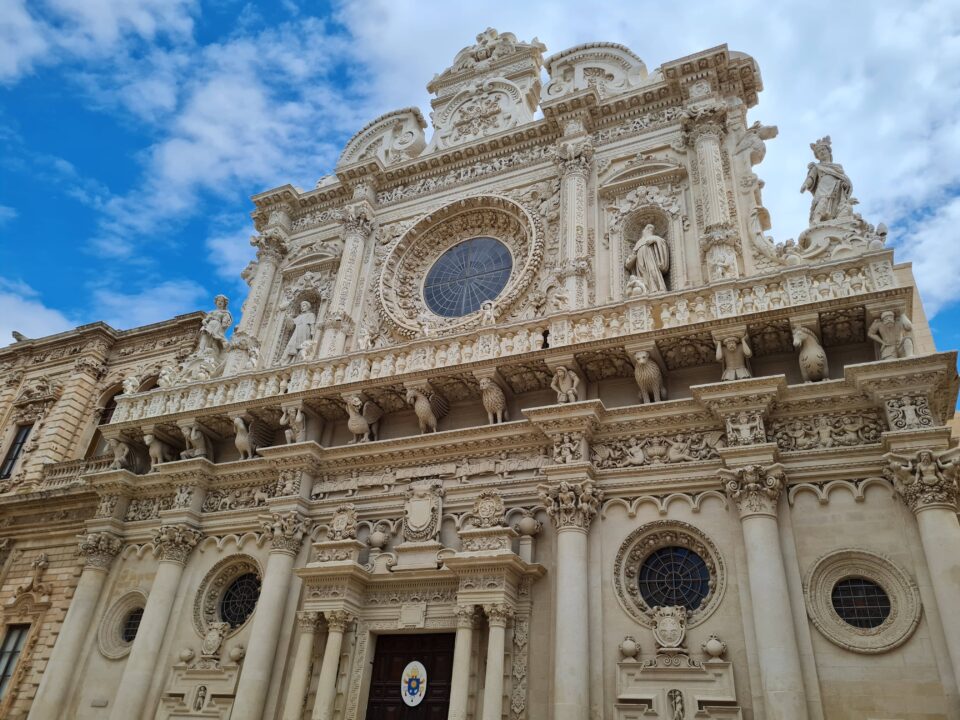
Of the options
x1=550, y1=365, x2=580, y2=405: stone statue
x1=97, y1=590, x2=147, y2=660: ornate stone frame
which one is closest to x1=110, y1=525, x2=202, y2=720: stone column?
x1=97, y1=590, x2=147, y2=660: ornate stone frame

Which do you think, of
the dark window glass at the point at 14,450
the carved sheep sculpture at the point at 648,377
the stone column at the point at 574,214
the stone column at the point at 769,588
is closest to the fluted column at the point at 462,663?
the stone column at the point at 769,588

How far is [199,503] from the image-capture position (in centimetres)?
1503

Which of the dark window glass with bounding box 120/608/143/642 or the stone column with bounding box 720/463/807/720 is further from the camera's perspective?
the dark window glass with bounding box 120/608/143/642

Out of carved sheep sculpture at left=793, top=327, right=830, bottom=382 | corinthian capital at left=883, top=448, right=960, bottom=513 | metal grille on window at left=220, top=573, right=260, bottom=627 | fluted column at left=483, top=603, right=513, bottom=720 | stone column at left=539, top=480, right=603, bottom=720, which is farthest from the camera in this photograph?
metal grille on window at left=220, top=573, right=260, bottom=627

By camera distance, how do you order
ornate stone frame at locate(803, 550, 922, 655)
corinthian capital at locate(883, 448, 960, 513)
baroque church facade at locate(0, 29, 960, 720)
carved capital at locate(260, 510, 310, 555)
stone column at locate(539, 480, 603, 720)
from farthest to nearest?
1. carved capital at locate(260, 510, 310, 555)
2. stone column at locate(539, 480, 603, 720)
3. baroque church facade at locate(0, 29, 960, 720)
4. corinthian capital at locate(883, 448, 960, 513)
5. ornate stone frame at locate(803, 550, 922, 655)

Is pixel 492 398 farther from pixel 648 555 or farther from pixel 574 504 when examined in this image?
pixel 648 555

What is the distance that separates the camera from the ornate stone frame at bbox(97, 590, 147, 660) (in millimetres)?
14391

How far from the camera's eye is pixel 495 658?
33.8 feet

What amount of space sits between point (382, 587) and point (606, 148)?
35.0 feet

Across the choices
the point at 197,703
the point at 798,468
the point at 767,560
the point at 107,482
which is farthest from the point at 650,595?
the point at 107,482

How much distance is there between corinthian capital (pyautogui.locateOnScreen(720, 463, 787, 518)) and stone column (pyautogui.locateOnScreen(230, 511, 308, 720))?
7782mm

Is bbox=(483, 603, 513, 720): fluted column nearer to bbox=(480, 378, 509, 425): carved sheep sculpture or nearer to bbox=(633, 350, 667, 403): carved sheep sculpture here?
bbox=(480, 378, 509, 425): carved sheep sculpture

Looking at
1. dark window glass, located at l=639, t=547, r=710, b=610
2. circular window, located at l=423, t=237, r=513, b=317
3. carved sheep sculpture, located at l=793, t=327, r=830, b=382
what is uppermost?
circular window, located at l=423, t=237, r=513, b=317

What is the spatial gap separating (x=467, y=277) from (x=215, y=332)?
21.5 ft
